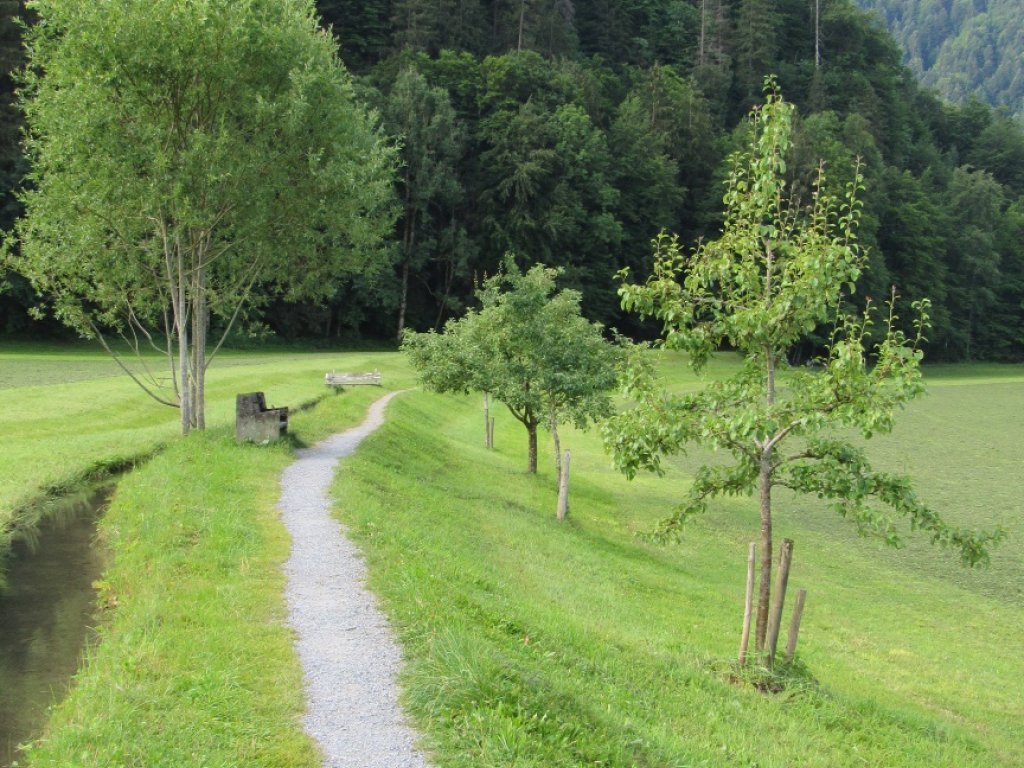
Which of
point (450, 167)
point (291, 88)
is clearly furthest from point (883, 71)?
point (291, 88)

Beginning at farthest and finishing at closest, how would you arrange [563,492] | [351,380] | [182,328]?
[351,380]
[563,492]
[182,328]

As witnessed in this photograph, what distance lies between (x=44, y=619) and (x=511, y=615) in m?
7.06

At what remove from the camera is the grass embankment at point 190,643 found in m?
8.54

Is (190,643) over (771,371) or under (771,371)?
under

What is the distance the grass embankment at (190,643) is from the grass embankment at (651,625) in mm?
1543

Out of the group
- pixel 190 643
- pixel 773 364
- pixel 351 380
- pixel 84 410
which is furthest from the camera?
pixel 351 380

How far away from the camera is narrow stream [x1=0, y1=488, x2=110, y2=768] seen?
1035 cm

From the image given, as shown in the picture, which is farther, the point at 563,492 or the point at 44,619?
the point at 563,492

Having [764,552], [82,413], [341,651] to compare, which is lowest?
[341,651]

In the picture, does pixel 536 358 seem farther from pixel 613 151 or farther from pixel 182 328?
pixel 613 151

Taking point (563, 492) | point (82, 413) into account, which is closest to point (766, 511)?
point (563, 492)

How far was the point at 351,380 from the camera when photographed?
46594 millimetres

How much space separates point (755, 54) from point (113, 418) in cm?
12202

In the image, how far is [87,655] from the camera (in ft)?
38.5
